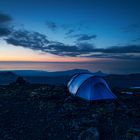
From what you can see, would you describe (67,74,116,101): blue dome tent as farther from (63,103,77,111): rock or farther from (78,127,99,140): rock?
(78,127,99,140): rock

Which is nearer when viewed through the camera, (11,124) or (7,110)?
(11,124)

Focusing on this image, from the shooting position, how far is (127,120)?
1388 cm

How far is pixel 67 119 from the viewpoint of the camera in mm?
13891

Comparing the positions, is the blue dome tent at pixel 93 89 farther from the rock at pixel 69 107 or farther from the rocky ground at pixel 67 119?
the rock at pixel 69 107

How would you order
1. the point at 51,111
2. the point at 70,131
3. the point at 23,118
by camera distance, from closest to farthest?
the point at 70,131
the point at 23,118
the point at 51,111

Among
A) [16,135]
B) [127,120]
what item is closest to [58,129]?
[16,135]

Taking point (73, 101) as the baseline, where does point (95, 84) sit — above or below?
above

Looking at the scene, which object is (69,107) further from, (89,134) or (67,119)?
(89,134)

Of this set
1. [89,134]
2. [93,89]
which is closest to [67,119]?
[89,134]

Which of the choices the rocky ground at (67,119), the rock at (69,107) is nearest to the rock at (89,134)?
the rocky ground at (67,119)

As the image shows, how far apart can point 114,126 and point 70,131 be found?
243 cm

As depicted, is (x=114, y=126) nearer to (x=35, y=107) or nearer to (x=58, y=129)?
(x=58, y=129)

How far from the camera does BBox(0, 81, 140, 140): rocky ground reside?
1163cm

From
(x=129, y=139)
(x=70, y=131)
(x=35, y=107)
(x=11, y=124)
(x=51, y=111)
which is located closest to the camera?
(x=129, y=139)
